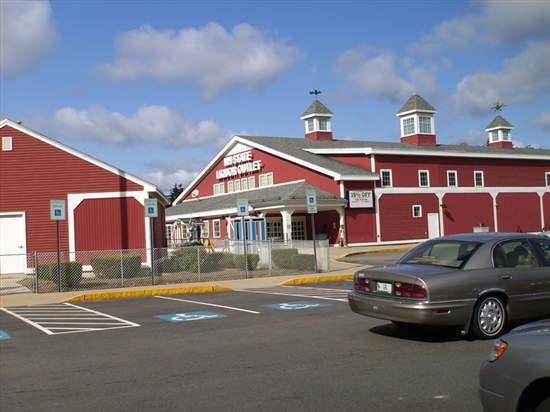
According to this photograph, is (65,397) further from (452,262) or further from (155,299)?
(155,299)

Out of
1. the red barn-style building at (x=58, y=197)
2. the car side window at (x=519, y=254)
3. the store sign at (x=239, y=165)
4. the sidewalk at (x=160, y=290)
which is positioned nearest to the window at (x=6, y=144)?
the red barn-style building at (x=58, y=197)

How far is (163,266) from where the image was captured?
2364cm

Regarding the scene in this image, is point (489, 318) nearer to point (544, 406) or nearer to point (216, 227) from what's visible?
point (544, 406)

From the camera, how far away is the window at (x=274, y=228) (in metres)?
42.4

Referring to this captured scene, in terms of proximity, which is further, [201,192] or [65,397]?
[201,192]

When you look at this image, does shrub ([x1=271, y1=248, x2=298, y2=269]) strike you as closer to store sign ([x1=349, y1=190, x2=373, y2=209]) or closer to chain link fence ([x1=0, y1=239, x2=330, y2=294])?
chain link fence ([x1=0, y1=239, x2=330, y2=294])

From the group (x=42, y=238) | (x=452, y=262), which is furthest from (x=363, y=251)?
(x=452, y=262)

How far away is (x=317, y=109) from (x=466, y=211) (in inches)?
551

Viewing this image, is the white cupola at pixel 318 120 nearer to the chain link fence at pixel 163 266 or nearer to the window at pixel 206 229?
the window at pixel 206 229

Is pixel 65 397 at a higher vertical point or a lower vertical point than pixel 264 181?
lower

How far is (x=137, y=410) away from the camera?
616 cm

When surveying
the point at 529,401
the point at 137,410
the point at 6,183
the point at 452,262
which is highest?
the point at 6,183

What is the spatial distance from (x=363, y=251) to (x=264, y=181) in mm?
13656

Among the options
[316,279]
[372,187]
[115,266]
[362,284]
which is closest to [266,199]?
[372,187]
